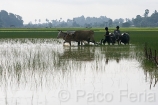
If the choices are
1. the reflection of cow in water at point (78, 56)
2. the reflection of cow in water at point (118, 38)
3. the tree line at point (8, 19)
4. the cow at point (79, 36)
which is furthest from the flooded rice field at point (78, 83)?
the tree line at point (8, 19)

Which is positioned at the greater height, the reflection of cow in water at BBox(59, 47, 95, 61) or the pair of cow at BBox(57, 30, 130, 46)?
the pair of cow at BBox(57, 30, 130, 46)

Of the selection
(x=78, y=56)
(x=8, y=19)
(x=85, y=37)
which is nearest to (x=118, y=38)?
(x=85, y=37)

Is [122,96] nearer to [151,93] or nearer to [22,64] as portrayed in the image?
[151,93]

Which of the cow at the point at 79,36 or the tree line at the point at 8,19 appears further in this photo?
the tree line at the point at 8,19

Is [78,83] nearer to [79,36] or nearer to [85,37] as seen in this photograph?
[79,36]

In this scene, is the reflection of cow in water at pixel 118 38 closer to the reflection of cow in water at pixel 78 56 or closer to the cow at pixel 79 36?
the cow at pixel 79 36

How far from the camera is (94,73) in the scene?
9.71m

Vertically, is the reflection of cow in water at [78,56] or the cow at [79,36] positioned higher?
the cow at [79,36]

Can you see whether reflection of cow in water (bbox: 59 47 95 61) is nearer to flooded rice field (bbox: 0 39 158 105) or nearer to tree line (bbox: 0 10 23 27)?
flooded rice field (bbox: 0 39 158 105)

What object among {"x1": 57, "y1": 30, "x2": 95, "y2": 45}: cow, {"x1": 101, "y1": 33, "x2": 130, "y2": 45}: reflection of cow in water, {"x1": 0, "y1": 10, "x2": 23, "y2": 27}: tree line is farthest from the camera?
{"x1": 0, "y1": 10, "x2": 23, "y2": 27}: tree line

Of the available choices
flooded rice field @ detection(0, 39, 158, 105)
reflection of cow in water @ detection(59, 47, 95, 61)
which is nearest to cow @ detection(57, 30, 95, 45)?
reflection of cow in water @ detection(59, 47, 95, 61)

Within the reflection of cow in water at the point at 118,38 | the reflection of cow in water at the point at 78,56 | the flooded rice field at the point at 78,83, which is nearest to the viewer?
the flooded rice field at the point at 78,83

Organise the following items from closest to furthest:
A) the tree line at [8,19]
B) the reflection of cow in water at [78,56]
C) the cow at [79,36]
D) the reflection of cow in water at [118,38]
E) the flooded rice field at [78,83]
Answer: the flooded rice field at [78,83], the reflection of cow in water at [78,56], the reflection of cow in water at [118,38], the cow at [79,36], the tree line at [8,19]

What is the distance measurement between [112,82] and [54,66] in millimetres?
3072
